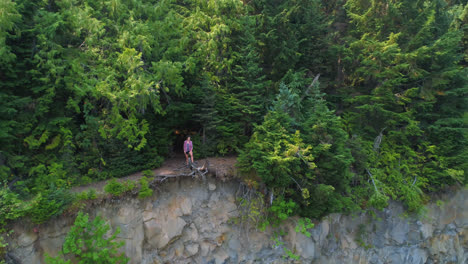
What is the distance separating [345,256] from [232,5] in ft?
35.8

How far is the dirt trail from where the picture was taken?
28.6 feet

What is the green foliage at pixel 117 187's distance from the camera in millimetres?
8141

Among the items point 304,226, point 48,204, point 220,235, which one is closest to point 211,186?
point 220,235

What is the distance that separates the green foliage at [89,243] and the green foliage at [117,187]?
2.77 feet

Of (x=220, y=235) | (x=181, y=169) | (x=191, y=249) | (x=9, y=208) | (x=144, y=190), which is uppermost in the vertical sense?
(x=9, y=208)

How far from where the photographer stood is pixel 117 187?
822 cm

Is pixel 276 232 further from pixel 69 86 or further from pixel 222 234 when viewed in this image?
pixel 69 86

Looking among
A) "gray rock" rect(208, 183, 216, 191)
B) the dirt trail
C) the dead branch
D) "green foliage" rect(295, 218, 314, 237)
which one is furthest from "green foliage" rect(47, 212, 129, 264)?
"green foliage" rect(295, 218, 314, 237)

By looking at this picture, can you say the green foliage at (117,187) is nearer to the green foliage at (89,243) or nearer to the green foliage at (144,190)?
the green foliage at (144,190)

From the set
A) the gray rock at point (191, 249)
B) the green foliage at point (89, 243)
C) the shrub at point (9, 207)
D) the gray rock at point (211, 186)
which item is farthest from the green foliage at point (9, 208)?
the gray rock at point (211, 186)

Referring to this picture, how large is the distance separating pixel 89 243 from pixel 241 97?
691 centimetres

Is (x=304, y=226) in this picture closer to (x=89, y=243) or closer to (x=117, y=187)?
(x=117, y=187)

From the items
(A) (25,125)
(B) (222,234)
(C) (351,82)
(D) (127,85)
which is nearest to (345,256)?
(B) (222,234)

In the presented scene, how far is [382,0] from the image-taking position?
12.0 m
